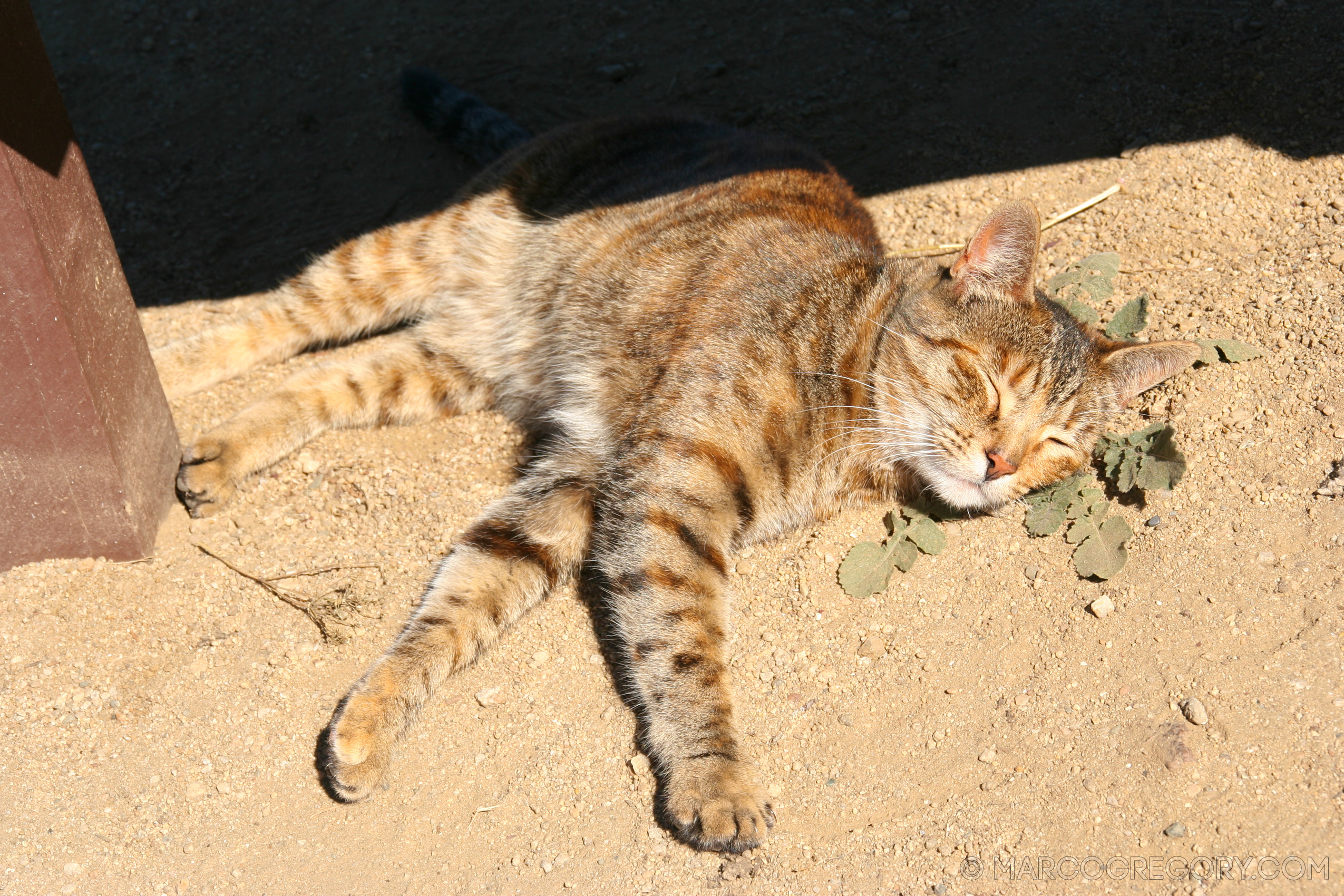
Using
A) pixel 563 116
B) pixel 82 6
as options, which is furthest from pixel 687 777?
pixel 82 6

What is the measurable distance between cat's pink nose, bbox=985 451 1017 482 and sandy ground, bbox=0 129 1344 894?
1.12 ft

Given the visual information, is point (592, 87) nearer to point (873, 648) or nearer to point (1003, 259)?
point (1003, 259)

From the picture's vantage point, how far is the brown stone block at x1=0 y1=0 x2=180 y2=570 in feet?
10.3

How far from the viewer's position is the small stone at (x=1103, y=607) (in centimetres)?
331

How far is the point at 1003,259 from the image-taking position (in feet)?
11.4

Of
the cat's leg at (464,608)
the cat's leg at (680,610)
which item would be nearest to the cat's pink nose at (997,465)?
the cat's leg at (680,610)

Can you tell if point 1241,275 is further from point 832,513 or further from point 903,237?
point 832,513

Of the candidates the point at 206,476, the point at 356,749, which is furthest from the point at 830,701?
the point at 206,476

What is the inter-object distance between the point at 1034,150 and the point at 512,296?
2.59m

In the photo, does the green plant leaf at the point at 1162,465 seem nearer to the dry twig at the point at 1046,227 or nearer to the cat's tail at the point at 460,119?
the dry twig at the point at 1046,227

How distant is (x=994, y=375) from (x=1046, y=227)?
54.3 inches

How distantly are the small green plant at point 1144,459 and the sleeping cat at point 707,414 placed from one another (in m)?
0.10

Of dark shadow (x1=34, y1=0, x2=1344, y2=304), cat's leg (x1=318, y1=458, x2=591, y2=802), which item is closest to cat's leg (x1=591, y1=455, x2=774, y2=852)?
cat's leg (x1=318, y1=458, x2=591, y2=802)

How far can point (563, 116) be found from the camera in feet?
18.9
